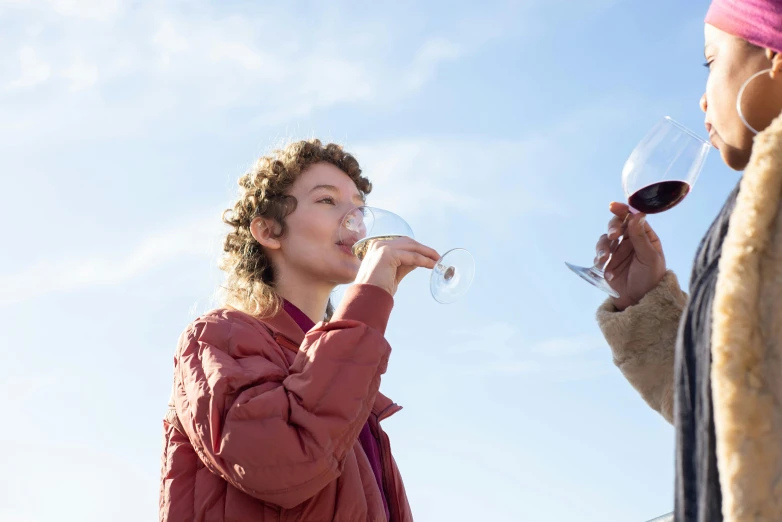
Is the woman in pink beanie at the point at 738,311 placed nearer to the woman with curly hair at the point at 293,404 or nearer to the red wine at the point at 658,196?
the red wine at the point at 658,196

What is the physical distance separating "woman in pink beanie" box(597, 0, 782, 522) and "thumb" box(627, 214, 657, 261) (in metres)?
0.87

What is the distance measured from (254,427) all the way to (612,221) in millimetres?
1592

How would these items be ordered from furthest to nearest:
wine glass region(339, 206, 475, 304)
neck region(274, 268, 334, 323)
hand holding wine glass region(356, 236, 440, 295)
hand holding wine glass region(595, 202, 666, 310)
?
neck region(274, 268, 334, 323) → wine glass region(339, 206, 475, 304) → hand holding wine glass region(356, 236, 440, 295) → hand holding wine glass region(595, 202, 666, 310)

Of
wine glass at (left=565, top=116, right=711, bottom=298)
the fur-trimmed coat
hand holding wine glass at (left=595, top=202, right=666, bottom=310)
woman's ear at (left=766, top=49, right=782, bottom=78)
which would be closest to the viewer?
the fur-trimmed coat

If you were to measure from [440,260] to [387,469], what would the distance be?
0.95 m

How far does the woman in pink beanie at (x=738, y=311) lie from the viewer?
1664 mm

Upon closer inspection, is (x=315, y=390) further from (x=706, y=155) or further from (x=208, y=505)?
(x=706, y=155)

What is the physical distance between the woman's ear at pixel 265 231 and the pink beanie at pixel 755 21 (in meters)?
2.50

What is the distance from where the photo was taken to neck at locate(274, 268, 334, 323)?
404 centimetres

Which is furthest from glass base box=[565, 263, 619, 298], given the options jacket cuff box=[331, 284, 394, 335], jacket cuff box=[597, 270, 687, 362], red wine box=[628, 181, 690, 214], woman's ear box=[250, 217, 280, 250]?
woman's ear box=[250, 217, 280, 250]

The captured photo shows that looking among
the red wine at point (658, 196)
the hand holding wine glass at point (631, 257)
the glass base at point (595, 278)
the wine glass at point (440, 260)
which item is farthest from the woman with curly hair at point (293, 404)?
the red wine at point (658, 196)

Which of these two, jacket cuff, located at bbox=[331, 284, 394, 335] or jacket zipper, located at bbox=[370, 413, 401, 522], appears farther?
jacket zipper, located at bbox=[370, 413, 401, 522]

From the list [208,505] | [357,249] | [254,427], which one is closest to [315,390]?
[254,427]

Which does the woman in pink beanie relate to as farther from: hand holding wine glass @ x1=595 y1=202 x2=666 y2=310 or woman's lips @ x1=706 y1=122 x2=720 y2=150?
hand holding wine glass @ x1=595 y1=202 x2=666 y2=310
